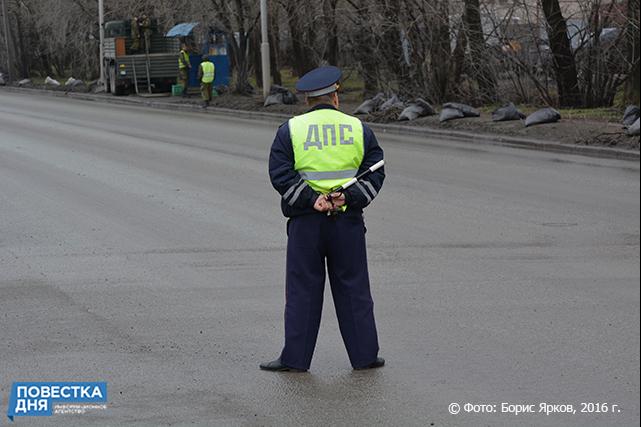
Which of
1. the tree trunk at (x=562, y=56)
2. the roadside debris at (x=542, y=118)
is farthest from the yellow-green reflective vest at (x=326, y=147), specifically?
the tree trunk at (x=562, y=56)

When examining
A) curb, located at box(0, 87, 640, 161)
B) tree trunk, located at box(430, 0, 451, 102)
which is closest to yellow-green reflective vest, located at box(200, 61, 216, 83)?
curb, located at box(0, 87, 640, 161)

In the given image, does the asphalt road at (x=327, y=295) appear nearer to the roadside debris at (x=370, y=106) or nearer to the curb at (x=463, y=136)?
the curb at (x=463, y=136)

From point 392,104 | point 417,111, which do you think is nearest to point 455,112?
point 417,111

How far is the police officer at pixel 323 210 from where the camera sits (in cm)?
664

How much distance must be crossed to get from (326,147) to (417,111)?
20768 mm

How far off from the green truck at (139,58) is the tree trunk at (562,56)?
22.4 m

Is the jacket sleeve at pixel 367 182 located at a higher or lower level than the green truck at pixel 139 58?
higher

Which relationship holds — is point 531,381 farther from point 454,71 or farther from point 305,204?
point 454,71

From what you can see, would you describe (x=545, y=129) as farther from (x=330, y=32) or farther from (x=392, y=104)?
(x=330, y=32)

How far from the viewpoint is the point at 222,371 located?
7.01 metres

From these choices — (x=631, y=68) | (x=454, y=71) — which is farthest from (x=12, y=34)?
(x=631, y=68)

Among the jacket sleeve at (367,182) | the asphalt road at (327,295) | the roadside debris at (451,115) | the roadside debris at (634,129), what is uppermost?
the jacket sleeve at (367,182)

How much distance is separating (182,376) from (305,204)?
1.28 metres

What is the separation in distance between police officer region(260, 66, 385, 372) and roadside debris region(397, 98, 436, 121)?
20480mm
